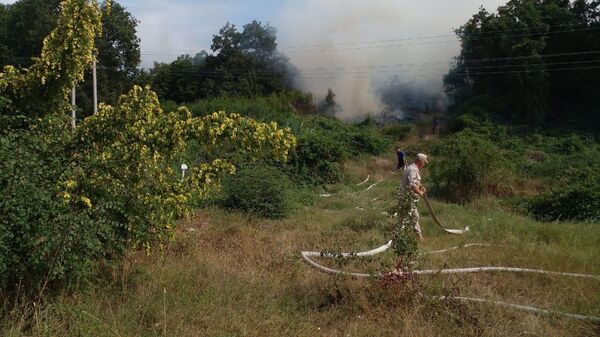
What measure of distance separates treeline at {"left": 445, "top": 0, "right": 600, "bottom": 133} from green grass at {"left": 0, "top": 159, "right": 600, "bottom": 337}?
3513 centimetres

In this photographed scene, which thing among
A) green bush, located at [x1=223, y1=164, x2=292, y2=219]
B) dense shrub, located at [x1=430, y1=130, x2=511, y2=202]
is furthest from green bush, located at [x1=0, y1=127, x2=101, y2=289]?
dense shrub, located at [x1=430, y1=130, x2=511, y2=202]

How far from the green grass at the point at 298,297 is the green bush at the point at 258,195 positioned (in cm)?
306

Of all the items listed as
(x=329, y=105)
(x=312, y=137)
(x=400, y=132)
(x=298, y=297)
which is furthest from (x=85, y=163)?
(x=329, y=105)

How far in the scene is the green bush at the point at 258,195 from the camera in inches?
456

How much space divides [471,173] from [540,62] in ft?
91.2

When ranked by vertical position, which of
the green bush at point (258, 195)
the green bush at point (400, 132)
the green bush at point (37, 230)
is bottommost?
the green bush at point (400, 132)

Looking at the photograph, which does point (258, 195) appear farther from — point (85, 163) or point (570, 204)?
point (570, 204)

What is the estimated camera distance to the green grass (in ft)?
15.5

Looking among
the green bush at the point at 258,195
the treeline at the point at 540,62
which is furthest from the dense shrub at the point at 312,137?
the treeline at the point at 540,62

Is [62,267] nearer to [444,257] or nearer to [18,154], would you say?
[18,154]

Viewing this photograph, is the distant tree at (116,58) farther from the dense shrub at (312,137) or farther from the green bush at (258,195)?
the green bush at (258,195)

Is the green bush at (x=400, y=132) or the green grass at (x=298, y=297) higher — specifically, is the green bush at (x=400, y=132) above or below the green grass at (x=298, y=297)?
below

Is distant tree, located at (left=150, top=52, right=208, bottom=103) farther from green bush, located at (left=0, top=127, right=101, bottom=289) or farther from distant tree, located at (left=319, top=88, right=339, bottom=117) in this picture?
green bush, located at (left=0, top=127, right=101, bottom=289)

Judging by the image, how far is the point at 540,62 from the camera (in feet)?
129
